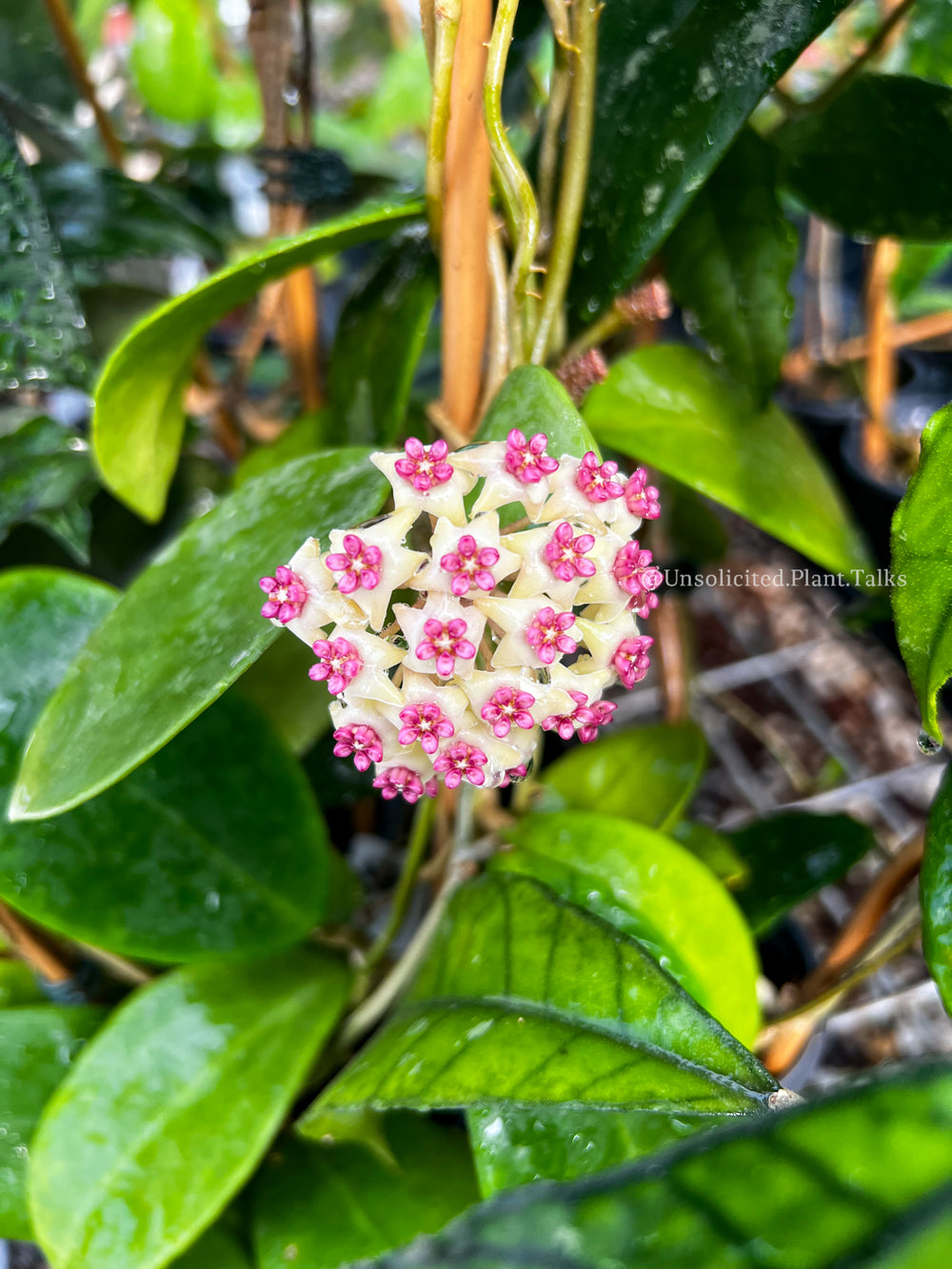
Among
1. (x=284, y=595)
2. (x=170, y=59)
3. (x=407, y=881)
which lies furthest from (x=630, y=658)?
(x=170, y=59)

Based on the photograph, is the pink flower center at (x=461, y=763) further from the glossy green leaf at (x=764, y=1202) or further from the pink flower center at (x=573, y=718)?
the glossy green leaf at (x=764, y=1202)

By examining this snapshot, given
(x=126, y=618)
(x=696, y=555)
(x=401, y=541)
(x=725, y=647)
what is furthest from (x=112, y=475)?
(x=725, y=647)

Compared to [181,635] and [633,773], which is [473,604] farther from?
[633,773]

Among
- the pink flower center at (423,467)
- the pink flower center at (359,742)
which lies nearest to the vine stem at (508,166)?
the pink flower center at (423,467)

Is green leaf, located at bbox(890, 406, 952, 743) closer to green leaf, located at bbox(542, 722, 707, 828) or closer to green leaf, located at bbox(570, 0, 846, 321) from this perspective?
green leaf, located at bbox(570, 0, 846, 321)

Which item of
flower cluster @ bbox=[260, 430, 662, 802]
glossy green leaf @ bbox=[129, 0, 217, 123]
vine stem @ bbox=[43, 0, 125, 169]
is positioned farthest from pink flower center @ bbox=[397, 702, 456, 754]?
glossy green leaf @ bbox=[129, 0, 217, 123]

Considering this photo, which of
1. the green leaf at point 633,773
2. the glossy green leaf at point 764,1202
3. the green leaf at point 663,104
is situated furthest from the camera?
the green leaf at point 633,773
